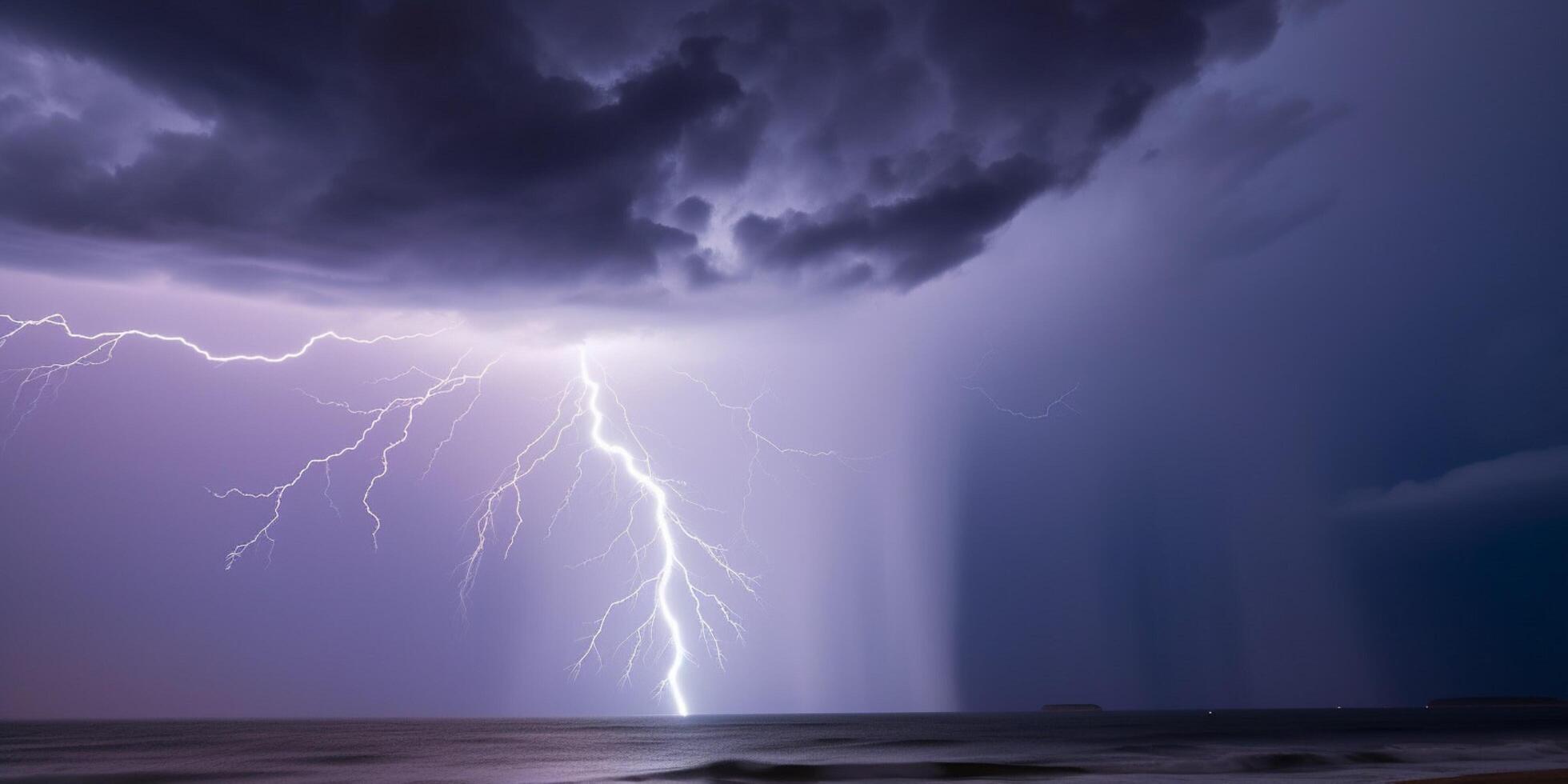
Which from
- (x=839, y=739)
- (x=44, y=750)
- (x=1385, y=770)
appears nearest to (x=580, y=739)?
(x=839, y=739)

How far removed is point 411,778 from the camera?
88.2 feet

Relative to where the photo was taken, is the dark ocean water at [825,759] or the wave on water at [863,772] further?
the dark ocean water at [825,759]

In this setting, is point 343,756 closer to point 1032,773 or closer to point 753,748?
point 753,748

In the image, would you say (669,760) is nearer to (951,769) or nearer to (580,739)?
(951,769)

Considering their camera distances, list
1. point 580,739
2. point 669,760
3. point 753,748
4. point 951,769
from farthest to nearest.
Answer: point 580,739 < point 753,748 < point 669,760 < point 951,769

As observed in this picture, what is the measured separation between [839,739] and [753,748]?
1144 centimetres

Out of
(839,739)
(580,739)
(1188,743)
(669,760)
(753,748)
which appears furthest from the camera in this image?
(580,739)

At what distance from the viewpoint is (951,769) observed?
29266 mm

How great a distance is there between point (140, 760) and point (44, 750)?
1173cm

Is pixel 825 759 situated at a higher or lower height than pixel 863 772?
lower

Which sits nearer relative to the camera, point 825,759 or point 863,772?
point 863,772

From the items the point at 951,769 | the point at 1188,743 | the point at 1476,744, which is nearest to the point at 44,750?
the point at 951,769

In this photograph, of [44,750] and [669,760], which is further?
[44,750]

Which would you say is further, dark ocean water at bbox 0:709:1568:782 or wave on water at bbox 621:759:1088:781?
dark ocean water at bbox 0:709:1568:782
